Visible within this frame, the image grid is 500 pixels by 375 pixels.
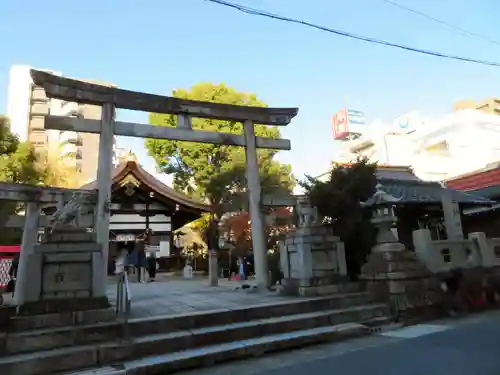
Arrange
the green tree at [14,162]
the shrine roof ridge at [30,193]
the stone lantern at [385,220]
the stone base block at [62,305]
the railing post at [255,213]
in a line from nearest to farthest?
the stone base block at [62,305]
the shrine roof ridge at [30,193]
the stone lantern at [385,220]
the railing post at [255,213]
the green tree at [14,162]

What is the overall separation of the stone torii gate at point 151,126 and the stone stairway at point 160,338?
6.80ft

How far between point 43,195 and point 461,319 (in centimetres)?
920

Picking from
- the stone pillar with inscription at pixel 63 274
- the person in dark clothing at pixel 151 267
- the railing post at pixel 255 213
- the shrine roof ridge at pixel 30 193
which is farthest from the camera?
the person in dark clothing at pixel 151 267

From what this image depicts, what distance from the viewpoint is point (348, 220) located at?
10.7 metres

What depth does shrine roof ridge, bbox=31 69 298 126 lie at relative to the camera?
8804 millimetres

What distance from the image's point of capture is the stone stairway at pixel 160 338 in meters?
5.15

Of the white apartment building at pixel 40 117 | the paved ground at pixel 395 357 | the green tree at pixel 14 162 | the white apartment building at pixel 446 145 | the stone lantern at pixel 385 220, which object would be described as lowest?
the paved ground at pixel 395 357

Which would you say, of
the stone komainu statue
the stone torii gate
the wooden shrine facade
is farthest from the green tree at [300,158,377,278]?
the wooden shrine facade

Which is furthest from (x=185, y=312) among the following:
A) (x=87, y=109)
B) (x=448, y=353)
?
(x=87, y=109)

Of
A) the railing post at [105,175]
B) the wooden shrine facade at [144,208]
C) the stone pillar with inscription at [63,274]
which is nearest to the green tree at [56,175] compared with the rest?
the wooden shrine facade at [144,208]

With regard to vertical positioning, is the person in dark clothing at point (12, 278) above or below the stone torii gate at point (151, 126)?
below

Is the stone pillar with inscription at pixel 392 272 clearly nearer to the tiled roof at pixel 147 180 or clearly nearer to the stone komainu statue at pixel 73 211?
the stone komainu statue at pixel 73 211

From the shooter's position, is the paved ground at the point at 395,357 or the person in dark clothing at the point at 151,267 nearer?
the paved ground at the point at 395,357

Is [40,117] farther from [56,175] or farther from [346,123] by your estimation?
[346,123]
